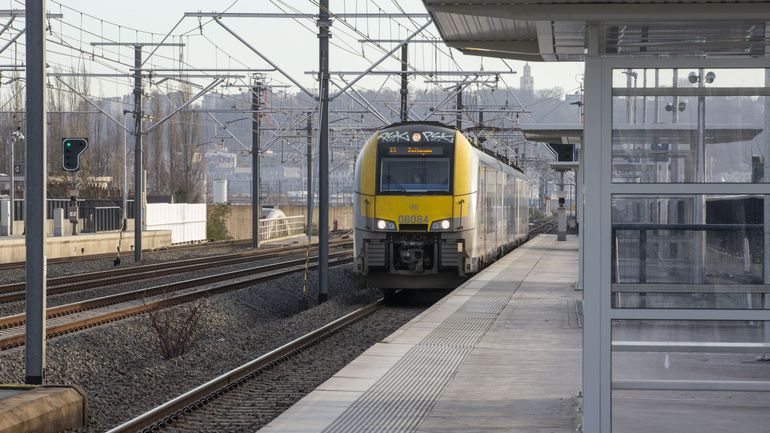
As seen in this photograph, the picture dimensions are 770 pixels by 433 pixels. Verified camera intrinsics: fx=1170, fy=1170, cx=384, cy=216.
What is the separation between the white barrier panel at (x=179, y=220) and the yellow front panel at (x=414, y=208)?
86.7 ft

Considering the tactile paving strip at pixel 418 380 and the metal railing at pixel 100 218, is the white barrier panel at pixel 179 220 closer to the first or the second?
the metal railing at pixel 100 218

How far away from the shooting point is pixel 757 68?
688 cm

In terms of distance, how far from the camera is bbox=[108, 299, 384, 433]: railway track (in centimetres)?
958

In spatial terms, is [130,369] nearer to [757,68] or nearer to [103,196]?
[757,68]

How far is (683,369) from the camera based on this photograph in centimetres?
701

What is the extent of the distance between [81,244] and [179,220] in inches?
A: 403

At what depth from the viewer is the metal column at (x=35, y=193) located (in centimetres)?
1010

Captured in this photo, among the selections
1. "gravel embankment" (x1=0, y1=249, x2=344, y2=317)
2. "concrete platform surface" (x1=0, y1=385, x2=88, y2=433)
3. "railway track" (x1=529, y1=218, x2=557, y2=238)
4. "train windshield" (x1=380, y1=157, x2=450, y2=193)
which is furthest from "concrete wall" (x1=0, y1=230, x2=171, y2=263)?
"railway track" (x1=529, y1=218, x2=557, y2=238)

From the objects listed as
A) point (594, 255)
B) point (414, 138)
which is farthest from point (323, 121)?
point (594, 255)

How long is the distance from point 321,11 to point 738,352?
623 inches

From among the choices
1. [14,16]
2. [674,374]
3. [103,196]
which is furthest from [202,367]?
[103,196]

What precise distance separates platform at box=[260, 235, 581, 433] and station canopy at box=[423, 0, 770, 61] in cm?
292

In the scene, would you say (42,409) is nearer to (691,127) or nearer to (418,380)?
(418,380)

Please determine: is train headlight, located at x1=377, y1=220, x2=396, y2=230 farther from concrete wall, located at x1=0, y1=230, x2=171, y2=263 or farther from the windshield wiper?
concrete wall, located at x1=0, y1=230, x2=171, y2=263
